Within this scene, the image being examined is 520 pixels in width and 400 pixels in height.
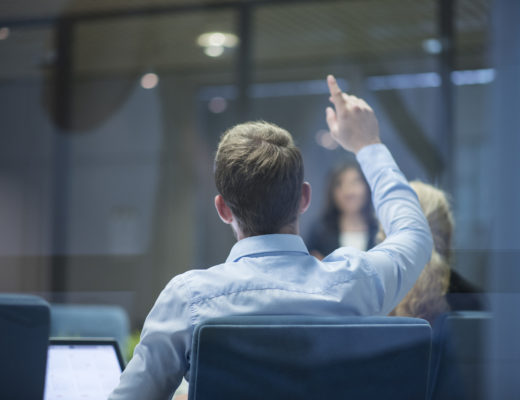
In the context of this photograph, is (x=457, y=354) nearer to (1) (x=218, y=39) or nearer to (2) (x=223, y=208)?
(2) (x=223, y=208)

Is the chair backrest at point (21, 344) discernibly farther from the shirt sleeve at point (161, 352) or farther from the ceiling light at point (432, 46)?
the ceiling light at point (432, 46)

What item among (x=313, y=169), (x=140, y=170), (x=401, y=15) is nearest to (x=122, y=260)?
(x=140, y=170)

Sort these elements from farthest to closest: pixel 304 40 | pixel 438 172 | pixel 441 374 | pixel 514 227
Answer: pixel 304 40 < pixel 438 172 < pixel 514 227 < pixel 441 374

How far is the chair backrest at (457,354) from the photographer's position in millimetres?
1395

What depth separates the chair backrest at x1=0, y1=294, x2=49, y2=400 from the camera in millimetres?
1053

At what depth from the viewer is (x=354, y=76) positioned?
479 cm

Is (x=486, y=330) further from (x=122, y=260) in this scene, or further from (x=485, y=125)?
(x=122, y=260)

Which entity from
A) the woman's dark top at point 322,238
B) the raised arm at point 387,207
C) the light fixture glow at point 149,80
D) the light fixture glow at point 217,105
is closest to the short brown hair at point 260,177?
the raised arm at point 387,207

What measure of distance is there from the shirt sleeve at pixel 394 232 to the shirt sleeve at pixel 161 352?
36 centimetres

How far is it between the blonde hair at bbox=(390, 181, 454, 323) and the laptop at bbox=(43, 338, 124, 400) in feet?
2.46

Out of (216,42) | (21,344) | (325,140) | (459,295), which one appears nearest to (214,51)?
(216,42)

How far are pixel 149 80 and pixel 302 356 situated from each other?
15.3 ft

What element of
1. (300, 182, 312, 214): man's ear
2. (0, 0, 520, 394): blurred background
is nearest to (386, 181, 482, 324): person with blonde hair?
(300, 182, 312, 214): man's ear

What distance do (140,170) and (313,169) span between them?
1.53 m
